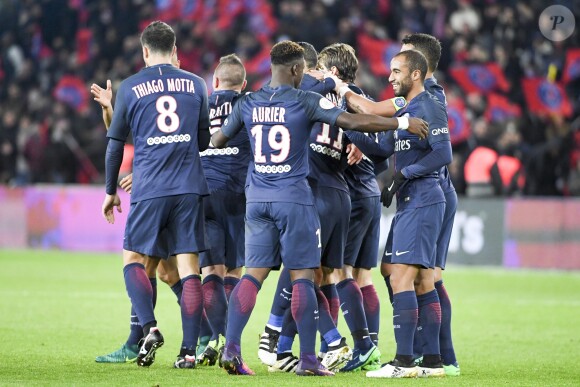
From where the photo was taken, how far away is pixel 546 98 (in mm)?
19594

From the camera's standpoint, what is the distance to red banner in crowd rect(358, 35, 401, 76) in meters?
21.0

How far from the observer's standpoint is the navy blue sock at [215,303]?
28.3 feet

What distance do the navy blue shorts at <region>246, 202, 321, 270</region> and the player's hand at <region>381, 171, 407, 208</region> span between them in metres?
0.52

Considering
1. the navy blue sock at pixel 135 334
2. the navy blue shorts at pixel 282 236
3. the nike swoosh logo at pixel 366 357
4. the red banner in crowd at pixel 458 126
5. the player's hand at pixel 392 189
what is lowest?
the nike swoosh logo at pixel 366 357

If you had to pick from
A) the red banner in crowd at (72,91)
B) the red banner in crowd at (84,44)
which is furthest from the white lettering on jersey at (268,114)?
the red banner in crowd at (84,44)

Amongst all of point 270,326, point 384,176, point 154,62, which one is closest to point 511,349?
point 270,326

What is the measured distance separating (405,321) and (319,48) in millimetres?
13581

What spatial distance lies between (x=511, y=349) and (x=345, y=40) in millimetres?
12312

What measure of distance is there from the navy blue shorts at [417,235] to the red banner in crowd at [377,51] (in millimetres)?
13333

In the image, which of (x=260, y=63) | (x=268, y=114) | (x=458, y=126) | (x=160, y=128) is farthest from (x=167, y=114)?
(x=260, y=63)

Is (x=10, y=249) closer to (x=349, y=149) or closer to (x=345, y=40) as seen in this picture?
(x=345, y=40)

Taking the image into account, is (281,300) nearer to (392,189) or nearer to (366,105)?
(392,189)

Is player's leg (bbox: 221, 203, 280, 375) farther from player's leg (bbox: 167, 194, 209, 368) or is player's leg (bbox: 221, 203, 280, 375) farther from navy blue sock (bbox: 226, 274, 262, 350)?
player's leg (bbox: 167, 194, 209, 368)

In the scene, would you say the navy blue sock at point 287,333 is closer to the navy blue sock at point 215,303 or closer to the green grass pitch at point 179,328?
the green grass pitch at point 179,328
